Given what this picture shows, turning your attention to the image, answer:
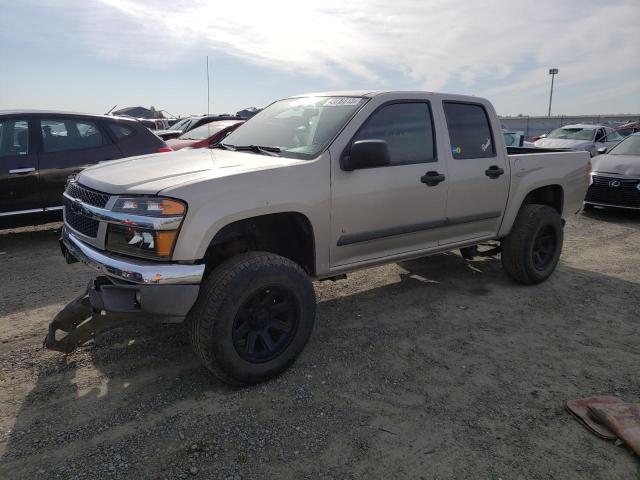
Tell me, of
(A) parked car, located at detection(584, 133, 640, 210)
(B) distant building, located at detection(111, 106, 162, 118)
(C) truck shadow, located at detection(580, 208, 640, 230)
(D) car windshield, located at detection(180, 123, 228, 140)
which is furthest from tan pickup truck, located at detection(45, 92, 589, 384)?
(B) distant building, located at detection(111, 106, 162, 118)

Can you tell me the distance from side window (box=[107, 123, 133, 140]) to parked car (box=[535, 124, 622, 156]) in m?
12.1

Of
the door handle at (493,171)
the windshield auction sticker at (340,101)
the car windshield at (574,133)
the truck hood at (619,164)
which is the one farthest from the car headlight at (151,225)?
the car windshield at (574,133)

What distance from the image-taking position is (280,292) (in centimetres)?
309

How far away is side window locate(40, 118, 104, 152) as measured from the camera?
604cm

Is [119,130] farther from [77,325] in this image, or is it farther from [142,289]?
[142,289]

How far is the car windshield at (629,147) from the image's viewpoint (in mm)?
9477

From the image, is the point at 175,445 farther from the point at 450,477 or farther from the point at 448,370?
the point at 448,370

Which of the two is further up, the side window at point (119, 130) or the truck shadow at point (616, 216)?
the side window at point (119, 130)

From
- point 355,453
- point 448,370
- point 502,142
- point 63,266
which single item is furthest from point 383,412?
point 63,266

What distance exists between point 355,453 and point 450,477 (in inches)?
18.8

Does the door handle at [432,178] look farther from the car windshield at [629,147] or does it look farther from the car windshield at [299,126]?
the car windshield at [629,147]

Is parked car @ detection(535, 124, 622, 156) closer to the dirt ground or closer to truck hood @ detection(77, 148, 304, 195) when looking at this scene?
the dirt ground

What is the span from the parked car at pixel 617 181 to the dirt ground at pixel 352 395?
15.1ft

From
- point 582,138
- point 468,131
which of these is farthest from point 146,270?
point 582,138
